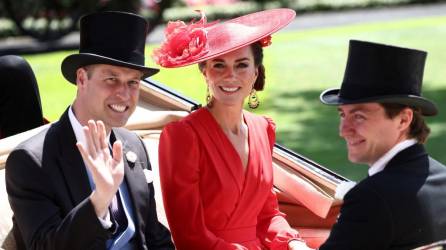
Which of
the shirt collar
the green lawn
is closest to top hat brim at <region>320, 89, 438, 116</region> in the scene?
the shirt collar

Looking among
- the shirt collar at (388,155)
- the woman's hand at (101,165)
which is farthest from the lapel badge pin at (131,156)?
the shirt collar at (388,155)

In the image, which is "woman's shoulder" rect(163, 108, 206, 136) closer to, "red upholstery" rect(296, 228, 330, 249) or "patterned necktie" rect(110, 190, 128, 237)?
"patterned necktie" rect(110, 190, 128, 237)

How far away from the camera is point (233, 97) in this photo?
363cm

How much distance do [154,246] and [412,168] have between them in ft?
3.90

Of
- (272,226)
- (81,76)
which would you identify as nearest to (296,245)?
(272,226)

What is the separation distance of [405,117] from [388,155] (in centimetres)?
14

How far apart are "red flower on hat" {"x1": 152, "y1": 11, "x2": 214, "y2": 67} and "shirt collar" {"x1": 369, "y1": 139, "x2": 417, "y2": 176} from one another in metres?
1.07

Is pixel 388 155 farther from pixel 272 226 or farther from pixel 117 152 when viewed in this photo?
pixel 272 226

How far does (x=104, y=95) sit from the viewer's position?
326 centimetres

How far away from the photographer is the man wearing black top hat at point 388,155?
264 centimetres

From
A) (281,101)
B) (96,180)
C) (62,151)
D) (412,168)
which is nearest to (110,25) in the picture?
(62,151)

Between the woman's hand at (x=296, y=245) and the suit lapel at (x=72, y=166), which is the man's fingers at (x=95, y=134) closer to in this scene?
the suit lapel at (x=72, y=166)

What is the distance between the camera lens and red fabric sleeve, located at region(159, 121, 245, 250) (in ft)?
11.7

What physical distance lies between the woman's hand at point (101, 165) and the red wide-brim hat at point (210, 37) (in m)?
0.73
